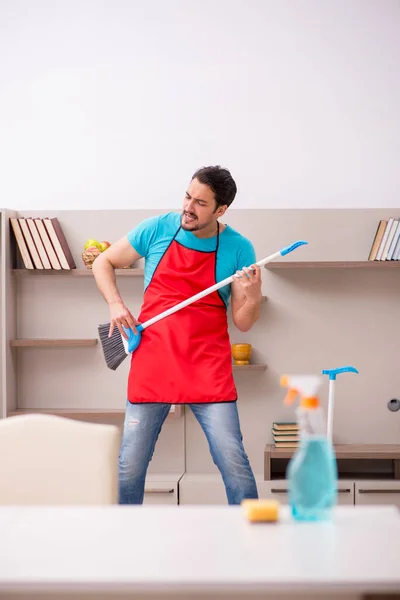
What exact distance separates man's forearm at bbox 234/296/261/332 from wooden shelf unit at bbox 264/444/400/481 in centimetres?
103

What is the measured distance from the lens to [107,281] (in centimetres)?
288

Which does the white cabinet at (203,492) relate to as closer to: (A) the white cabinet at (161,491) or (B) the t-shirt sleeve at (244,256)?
(A) the white cabinet at (161,491)

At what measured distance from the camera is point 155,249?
2.89m

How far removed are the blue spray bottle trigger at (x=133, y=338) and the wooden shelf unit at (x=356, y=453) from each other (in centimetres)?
117

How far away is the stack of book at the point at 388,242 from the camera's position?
3.71m

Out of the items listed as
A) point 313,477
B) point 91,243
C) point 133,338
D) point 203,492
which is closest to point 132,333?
point 133,338

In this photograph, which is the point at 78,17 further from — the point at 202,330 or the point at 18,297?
the point at 202,330

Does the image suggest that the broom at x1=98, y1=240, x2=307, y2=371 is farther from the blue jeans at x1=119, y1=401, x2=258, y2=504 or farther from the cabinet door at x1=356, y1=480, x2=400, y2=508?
the cabinet door at x1=356, y1=480, x2=400, y2=508

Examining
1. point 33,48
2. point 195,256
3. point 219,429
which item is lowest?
point 219,429

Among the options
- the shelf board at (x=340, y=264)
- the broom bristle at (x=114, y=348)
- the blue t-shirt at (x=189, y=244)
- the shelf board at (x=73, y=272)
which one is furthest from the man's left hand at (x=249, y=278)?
the shelf board at (x=73, y=272)

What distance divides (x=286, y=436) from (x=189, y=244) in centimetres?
135

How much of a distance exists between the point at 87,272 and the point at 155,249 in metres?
0.95

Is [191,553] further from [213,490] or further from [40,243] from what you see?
[40,243]

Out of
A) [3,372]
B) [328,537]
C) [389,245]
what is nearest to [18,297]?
[3,372]
